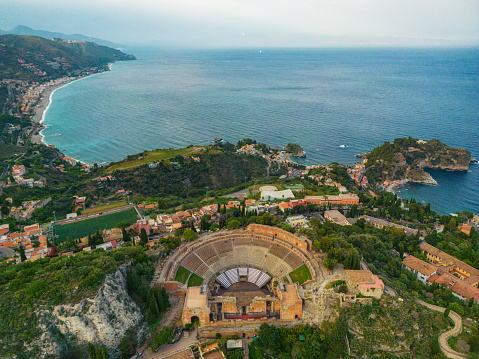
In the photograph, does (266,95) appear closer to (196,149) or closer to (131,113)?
(131,113)

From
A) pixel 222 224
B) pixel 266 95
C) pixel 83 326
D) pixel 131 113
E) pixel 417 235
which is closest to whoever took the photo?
pixel 83 326

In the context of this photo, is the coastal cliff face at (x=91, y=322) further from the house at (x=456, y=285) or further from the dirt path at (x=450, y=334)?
the house at (x=456, y=285)


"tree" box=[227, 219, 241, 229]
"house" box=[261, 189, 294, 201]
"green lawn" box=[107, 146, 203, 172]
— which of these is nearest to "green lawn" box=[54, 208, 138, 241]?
"tree" box=[227, 219, 241, 229]

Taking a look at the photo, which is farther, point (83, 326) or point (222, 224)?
point (222, 224)

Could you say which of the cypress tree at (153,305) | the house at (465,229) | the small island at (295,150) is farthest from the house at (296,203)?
the small island at (295,150)

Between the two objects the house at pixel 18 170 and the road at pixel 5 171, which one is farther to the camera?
the house at pixel 18 170

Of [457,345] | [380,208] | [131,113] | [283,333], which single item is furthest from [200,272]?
[131,113]
